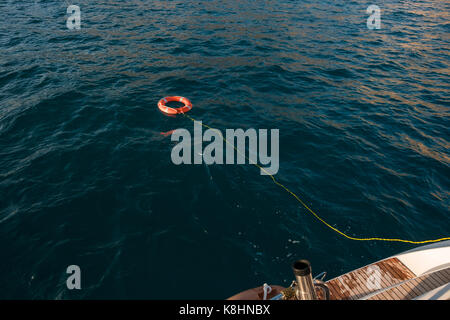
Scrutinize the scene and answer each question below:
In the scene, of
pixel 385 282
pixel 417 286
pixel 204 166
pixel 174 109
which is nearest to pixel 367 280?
pixel 385 282

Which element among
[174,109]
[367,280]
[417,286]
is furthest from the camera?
[174,109]

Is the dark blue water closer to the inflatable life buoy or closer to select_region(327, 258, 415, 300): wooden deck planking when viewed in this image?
the inflatable life buoy

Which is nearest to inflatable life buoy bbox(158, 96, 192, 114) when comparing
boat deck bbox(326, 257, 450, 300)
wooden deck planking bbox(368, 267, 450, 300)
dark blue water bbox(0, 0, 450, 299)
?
dark blue water bbox(0, 0, 450, 299)

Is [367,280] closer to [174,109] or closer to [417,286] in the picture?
[417,286]

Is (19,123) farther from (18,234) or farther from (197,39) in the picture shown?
(197,39)

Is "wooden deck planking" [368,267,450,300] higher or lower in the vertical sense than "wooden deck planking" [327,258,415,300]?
higher

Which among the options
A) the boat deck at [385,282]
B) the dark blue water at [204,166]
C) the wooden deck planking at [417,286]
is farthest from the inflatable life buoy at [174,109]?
the wooden deck planking at [417,286]
